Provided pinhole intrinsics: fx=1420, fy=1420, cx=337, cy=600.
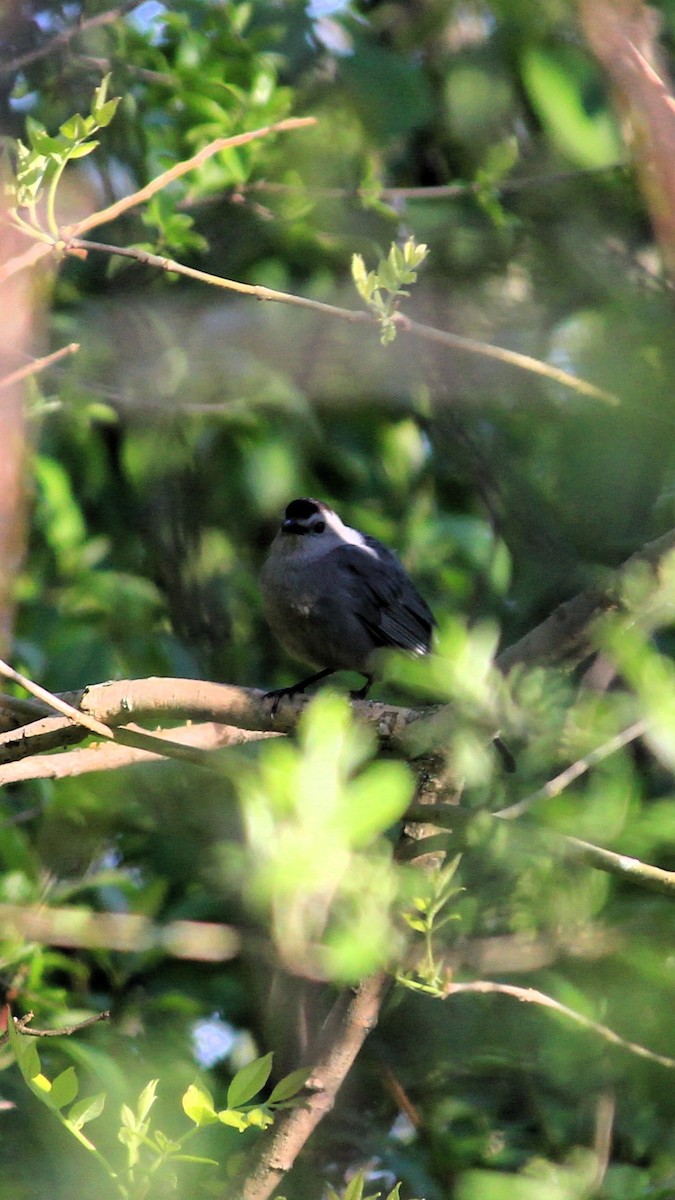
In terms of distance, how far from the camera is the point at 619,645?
69.3 inches

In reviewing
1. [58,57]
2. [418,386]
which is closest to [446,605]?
[418,386]

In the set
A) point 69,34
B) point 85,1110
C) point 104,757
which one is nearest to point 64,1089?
A: point 85,1110

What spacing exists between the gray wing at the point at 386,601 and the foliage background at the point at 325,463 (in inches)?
4.0

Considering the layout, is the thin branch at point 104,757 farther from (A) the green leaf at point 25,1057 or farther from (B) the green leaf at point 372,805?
(B) the green leaf at point 372,805

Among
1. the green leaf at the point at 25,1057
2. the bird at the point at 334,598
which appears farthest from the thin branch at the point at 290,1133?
the bird at the point at 334,598

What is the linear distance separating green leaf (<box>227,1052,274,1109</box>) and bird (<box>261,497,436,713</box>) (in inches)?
104

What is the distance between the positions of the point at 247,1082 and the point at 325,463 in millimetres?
3459

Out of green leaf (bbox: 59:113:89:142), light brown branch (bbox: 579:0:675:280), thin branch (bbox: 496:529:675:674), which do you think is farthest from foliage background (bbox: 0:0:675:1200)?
light brown branch (bbox: 579:0:675:280)

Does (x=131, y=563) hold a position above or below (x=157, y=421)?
below

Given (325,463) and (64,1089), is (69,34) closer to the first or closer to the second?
(325,463)

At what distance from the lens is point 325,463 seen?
18.7 feet

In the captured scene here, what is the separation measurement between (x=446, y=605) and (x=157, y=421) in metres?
1.35

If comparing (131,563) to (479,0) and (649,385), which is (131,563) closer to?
(479,0)

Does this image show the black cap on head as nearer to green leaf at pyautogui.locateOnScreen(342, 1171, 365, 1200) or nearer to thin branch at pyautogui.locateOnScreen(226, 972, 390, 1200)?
thin branch at pyautogui.locateOnScreen(226, 972, 390, 1200)
